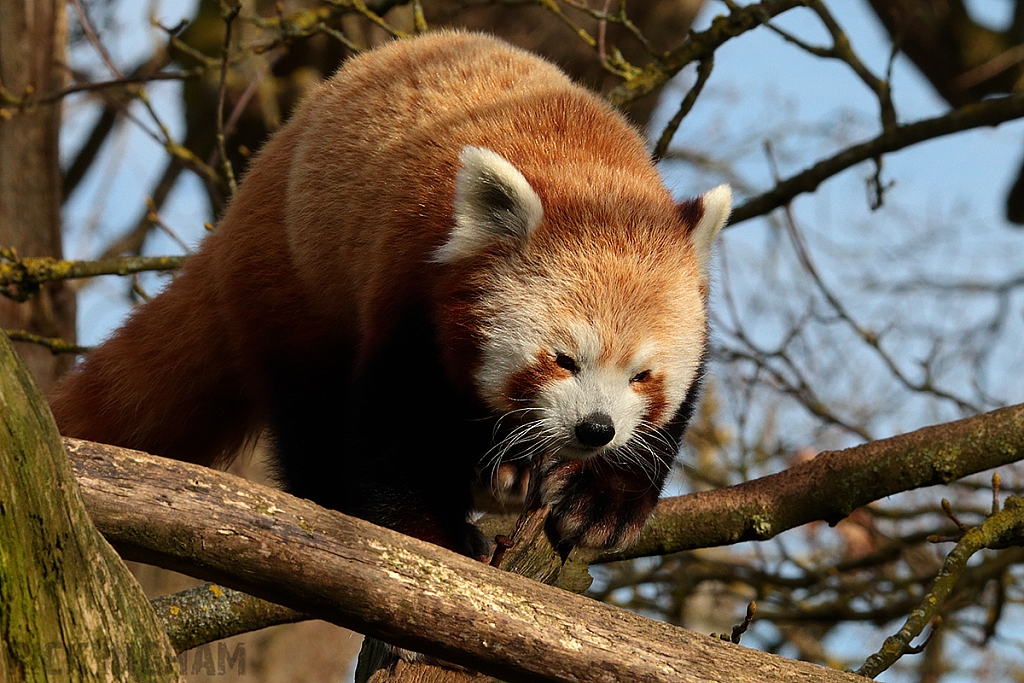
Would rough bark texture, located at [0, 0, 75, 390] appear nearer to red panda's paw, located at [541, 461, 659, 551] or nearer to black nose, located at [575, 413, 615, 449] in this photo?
red panda's paw, located at [541, 461, 659, 551]

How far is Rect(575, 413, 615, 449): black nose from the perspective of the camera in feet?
10.3

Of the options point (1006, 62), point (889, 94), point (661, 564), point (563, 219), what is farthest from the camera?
point (1006, 62)

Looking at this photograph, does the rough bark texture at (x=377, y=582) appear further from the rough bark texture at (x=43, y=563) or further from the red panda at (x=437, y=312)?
the red panda at (x=437, y=312)

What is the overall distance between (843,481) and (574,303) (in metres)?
1.41

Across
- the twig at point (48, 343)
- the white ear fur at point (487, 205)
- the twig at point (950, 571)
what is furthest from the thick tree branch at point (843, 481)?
the twig at point (48, 343)

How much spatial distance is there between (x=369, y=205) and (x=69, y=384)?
167 centimetres

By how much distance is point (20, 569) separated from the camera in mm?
2051

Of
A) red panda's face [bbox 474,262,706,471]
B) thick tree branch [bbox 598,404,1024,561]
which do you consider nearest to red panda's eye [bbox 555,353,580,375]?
red panda's face [bbox 474,262,706,471]

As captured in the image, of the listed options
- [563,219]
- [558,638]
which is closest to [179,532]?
[558,638]

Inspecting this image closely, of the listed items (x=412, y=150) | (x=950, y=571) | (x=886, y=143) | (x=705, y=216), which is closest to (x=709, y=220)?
(x=705, y=216)

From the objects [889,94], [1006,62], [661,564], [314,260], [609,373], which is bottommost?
[609,373]

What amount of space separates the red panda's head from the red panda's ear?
54mm

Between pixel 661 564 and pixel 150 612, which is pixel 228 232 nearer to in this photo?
pixel 150 612

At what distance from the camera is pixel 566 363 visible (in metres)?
3.19
